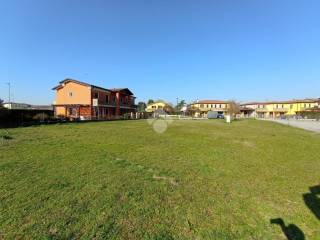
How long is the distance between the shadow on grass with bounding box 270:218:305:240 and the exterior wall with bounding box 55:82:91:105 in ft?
130

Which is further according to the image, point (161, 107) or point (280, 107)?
point (280, 107)

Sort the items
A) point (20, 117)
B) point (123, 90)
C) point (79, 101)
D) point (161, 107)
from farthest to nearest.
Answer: point (161, 107) → point (123, 90) → point (79, 101) → point (20, 117)

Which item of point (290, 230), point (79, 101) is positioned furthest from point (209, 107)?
point (290, 230)

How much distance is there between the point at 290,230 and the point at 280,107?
10509 centimetres

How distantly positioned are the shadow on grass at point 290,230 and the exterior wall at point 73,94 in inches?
1556

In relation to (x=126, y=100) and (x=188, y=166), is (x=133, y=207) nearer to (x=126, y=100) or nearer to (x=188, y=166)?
(x=188, y=166)

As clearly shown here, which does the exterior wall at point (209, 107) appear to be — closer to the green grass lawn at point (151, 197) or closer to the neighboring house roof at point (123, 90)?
the neighboring house roof at point (123, 90)

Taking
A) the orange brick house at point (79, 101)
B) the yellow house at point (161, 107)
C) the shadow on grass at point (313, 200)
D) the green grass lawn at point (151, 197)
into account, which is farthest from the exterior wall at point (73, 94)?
the yellow house at point (161, 107)

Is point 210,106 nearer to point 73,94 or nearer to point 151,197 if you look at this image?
point 73,94

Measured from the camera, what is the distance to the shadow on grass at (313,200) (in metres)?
4.31

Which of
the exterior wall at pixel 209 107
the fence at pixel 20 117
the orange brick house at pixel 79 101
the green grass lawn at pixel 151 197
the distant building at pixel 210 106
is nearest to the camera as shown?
the green grass lawn at pixel 151 197

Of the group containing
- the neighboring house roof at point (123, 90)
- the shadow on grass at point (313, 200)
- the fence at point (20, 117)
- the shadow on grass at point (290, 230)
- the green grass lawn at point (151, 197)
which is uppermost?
the neighboring house roof at point (123, 90)

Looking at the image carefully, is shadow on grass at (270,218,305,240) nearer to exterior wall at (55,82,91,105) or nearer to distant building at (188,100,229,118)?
exterior wall at (55,82,91,105)

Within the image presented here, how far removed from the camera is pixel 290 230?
3.66 meters
